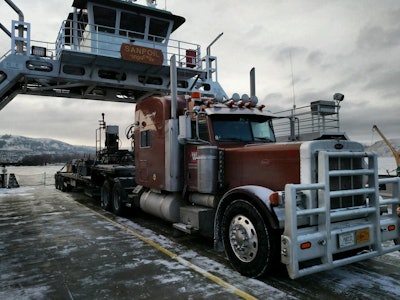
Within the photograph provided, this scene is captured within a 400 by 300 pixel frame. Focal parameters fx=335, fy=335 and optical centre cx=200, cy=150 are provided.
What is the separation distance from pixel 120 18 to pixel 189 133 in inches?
458

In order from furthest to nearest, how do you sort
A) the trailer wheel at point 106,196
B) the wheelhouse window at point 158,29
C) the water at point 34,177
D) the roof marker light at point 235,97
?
the water at point 34,177, the wheelhouse window at point 158,29, the trailer wheel at point 106,196, the roof marker light at point 235,97

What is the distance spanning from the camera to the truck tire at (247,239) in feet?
14.6

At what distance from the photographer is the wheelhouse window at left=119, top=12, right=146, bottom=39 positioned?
1565 centimetres

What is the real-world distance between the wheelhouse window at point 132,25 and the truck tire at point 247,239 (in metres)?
12.6

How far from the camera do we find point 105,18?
15430mm

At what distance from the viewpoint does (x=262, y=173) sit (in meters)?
5.25

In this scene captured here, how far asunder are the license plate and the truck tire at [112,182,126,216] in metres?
6.74

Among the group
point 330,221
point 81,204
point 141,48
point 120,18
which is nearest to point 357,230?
point 330,221

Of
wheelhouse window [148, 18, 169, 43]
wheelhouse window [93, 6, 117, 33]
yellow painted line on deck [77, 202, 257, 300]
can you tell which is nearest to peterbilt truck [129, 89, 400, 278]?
yellow painted line on deck [77, 202, 257, 300]

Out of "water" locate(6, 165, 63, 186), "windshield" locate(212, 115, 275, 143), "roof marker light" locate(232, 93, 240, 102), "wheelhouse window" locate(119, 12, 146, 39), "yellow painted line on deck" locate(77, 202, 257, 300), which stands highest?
"wheelhouse window" locate(119, 12, 146, 39)

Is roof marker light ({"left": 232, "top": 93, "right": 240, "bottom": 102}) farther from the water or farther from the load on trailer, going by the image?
the water

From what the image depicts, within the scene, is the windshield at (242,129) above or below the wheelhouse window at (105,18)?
below

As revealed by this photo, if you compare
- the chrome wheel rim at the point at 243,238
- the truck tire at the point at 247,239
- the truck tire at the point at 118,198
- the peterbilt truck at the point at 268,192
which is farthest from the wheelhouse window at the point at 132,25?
the chrome wheel rim at the point at 243,238

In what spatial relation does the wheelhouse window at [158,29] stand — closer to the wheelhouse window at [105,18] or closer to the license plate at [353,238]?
the wheelhouse window at [105,18]
